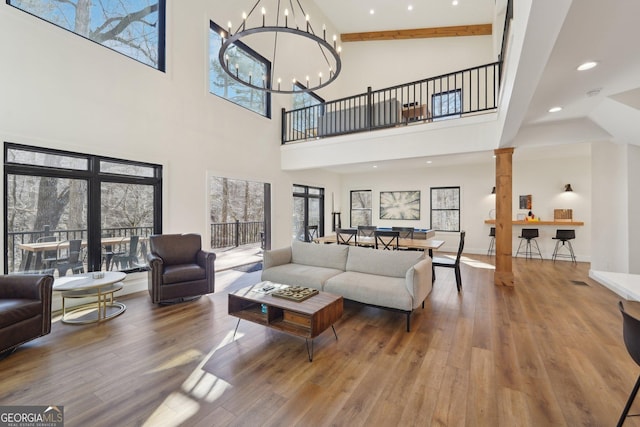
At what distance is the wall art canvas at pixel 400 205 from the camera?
8.94 m

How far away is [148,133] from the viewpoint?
4445 millimetres

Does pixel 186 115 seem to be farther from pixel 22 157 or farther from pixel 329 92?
pixel 329 92

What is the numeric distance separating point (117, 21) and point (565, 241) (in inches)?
406

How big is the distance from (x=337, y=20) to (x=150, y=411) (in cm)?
1040

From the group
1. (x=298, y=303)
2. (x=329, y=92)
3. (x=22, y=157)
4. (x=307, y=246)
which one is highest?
(x=329, y=92)

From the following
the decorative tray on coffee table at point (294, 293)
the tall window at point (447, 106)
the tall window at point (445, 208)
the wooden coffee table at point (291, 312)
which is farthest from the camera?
the tall window at point (445, 208)

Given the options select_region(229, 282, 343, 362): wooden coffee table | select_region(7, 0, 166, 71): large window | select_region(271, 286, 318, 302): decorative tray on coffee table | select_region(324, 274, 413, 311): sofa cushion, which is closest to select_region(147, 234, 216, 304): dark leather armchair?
select_region(229, 282, 343, 362): wooden coffee table

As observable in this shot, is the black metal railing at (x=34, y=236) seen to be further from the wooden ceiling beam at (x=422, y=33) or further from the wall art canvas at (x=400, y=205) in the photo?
the wooden ceiling beam at (x=422, y=33)

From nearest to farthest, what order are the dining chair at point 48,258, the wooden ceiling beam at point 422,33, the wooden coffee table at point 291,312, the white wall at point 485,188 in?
the wooden coffee table at point 291,312, the dining chair at point 48,258, the white wall at point 485,188, the wooden ceiling beam at point 422,33

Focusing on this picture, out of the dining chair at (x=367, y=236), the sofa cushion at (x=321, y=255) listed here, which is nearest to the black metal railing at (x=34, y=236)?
the sofa cushion at (x=321, y=255)

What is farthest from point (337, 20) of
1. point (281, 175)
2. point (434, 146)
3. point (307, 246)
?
point (307, 246)

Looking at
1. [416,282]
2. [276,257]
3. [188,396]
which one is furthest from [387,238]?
[188,396]

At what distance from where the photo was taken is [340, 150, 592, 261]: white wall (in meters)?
6.94

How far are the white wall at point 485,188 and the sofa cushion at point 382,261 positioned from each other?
4.95 m
